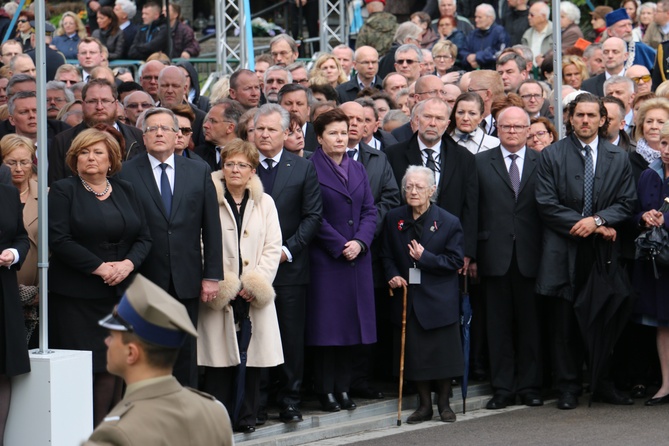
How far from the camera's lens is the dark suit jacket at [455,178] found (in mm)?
10883

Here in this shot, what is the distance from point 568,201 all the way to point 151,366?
665 cm

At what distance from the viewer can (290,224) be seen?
1002cm

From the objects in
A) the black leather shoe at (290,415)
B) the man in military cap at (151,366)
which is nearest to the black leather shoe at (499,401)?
the black leather shoe at (290,415)

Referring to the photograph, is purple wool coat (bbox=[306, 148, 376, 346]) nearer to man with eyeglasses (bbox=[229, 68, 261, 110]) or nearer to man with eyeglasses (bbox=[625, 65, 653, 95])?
man with eyeglasses (bbox=[229, 68, 261, 110])

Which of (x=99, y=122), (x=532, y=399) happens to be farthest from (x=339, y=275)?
(x=99, y=122)

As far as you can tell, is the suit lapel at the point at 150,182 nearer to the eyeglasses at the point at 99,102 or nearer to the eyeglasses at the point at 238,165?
the eyeglasses at the point at 238,165

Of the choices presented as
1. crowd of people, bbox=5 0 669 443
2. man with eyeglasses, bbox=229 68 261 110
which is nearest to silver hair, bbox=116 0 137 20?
crowd of people, bbox=5 0 669 443

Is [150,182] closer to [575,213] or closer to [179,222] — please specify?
[179,222]

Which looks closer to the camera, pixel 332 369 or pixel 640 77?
pixel 332 369

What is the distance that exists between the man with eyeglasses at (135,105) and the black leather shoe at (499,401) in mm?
3786

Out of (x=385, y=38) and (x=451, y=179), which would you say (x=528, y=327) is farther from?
(x=385, y=38)

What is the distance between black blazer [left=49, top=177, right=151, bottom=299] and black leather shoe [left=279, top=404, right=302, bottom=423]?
5.39 ft

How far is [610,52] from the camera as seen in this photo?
48.3ft

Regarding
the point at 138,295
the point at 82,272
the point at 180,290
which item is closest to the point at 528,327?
the point at 180,290
